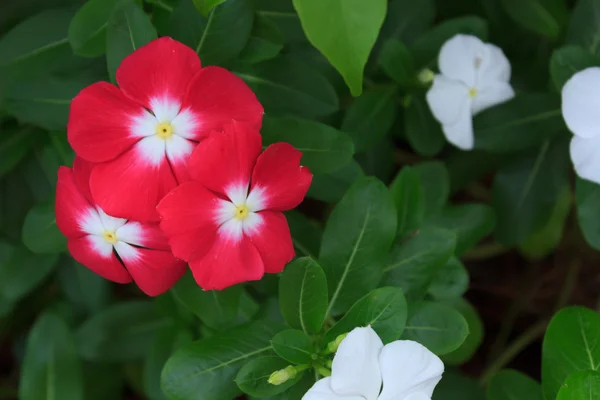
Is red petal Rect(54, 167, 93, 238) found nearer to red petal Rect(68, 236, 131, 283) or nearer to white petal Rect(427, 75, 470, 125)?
red petal Rect(68, 236, 131, 283)

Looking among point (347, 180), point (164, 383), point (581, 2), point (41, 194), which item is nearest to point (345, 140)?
point (347, 180)

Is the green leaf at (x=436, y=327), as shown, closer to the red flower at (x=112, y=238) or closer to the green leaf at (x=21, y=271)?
the red flower at (x=112, y=238)

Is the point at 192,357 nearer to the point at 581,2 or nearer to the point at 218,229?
the point at 218,229

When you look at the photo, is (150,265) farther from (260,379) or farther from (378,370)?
(378,370)

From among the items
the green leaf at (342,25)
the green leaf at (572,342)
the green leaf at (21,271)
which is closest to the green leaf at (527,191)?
the green leaf at (572,342)

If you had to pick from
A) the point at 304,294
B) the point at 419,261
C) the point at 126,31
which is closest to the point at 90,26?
the point at 126,31
